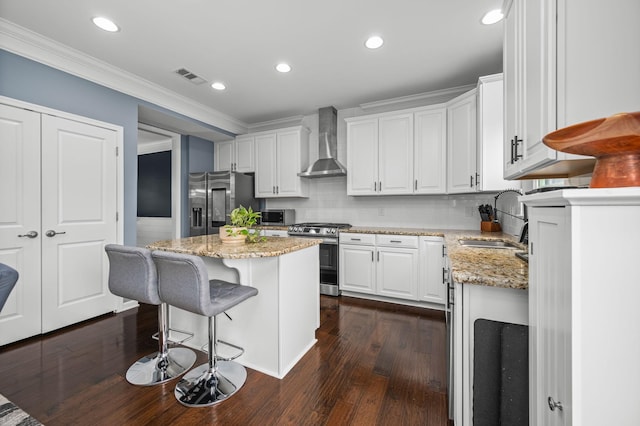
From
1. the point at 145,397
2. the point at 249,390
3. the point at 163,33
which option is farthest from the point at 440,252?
the point at 163,33

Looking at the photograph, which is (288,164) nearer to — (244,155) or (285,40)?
(244,155)

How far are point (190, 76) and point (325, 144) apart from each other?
6.52 ft

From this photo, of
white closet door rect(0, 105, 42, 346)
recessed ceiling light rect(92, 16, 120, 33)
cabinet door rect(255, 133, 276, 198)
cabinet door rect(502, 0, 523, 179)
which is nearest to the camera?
cabinet door rect(502, 0, 523, 179)

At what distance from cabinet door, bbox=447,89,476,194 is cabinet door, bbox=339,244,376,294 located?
4.19 feet

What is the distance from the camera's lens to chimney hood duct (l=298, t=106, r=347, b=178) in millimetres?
4137

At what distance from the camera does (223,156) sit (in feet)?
16.1

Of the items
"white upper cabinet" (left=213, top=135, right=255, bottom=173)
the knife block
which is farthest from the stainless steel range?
"white upper cabinet" (left=213, top=135, right=255, bottom=173)

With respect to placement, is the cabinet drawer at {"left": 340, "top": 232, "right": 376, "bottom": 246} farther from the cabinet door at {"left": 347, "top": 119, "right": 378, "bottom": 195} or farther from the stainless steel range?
the cabinet door at {"left": 347, "top": 119, "right": 378, "bottom": 195}

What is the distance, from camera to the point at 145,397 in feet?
5.58

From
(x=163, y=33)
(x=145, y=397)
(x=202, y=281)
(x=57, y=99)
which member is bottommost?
(x=145, y=397)

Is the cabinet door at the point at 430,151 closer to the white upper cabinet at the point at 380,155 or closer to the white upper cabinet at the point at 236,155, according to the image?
the white upper cabinet at the point at 380,155

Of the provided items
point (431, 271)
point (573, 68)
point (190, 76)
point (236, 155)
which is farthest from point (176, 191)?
point (573, 68)

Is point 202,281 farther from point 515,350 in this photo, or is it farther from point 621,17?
point 621,17

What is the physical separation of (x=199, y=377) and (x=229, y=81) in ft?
10.1
